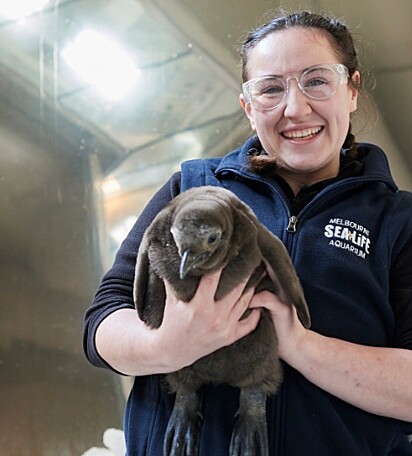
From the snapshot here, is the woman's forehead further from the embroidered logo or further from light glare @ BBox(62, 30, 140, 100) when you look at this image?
light glare @ BBox(62, 30, 140, 100)

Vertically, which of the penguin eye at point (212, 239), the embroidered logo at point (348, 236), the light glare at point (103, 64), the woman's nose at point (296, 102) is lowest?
the penguin eye at point (212, 239)

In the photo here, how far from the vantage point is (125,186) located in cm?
161

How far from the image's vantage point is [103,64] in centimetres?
163

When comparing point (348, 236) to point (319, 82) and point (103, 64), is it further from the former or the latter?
point (103, 64)

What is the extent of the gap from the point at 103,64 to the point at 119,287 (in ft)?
2.94

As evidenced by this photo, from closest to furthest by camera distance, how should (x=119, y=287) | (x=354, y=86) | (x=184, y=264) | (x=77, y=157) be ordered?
1. (x=184, y=264)
2. (x=119, y=287)
3. (x=354, y=86)
4. (x=77, y=157)

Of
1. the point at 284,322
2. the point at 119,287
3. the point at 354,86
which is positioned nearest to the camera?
the point at 284,322

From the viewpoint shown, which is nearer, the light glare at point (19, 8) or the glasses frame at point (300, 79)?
the glasses frame at point (300, 79)

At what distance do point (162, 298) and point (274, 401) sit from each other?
0.19m

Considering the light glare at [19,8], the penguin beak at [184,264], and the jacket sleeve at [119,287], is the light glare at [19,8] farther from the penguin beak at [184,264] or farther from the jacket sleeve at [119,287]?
the penguin beak at [184,264]

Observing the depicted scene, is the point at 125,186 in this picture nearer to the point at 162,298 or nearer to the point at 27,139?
the point at 27,139

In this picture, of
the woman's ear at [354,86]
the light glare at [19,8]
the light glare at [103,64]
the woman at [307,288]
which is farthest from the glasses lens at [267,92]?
the light glare at [19,8]

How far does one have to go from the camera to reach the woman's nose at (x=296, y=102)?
0.90m

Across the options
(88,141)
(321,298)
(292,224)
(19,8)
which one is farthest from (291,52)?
(19,8)
